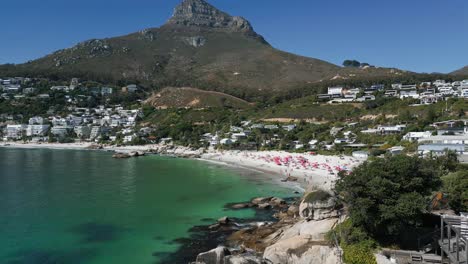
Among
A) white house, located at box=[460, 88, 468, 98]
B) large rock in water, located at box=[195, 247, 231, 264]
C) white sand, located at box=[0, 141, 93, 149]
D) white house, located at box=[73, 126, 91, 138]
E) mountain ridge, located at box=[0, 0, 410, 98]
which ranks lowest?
large rock in water, located at box=[195, 247, 231, 264]

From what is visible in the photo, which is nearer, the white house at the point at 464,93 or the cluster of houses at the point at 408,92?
the white house at the point at 464,93

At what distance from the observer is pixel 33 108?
118562 millimetres

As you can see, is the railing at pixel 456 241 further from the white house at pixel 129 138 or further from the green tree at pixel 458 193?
the white house at pixel 129 138

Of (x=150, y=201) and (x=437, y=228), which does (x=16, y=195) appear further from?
(x=437, y=228)

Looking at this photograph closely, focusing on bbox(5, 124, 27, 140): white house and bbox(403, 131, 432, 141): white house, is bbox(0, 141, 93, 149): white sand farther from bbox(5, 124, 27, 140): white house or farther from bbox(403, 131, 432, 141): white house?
bbox(403, 131, 432, 141): white house

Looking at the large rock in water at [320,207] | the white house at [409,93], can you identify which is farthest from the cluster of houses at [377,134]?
the white house at [409,93]

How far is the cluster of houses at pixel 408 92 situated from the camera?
75.6 meters

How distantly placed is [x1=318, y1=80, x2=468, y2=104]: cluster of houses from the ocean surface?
160 ft

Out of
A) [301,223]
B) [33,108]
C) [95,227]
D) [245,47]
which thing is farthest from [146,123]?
[245,47]

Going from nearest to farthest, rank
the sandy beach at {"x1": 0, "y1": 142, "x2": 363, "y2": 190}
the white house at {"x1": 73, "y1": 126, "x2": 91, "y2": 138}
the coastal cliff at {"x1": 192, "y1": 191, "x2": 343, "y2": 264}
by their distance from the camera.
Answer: the coastal cliff at {"x1": 192, "y1": 191, "x2": 343, "y2": 264} → the sandy beach at {"x1": 0, "y1": 142, "x2": 363, "y2": 190} → the white house at {"x1": 73, "y1": 126, "x2": 91, "y2": 138}

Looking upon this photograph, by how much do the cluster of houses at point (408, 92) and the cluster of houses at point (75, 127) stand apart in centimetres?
5364

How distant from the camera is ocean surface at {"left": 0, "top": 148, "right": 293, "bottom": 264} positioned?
1992 centimetres

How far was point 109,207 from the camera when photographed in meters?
29.2

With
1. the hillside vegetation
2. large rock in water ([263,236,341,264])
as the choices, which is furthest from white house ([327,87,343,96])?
large rock in water ([263,236,341,264])
